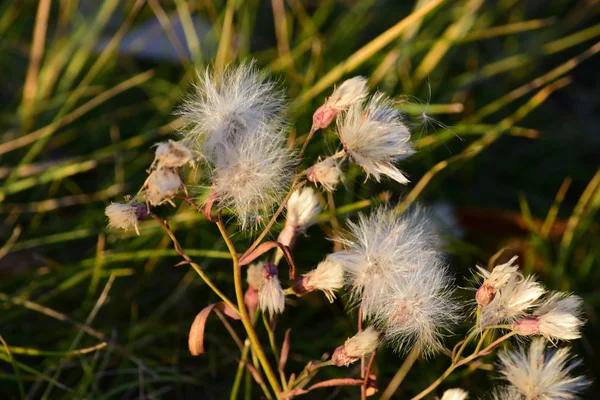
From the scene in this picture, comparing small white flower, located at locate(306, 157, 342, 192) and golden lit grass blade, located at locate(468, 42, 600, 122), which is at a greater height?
small white flower, located at locate(306, 157, 342, 192)

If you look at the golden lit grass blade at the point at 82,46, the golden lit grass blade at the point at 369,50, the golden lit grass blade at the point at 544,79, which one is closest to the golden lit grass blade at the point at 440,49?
the golden lit grass blade at the point at 544,79

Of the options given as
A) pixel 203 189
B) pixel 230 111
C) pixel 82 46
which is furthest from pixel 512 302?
pixel 82 46

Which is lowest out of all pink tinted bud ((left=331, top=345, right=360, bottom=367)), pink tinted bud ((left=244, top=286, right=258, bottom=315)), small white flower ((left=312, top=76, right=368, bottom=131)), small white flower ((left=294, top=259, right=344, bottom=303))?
pink tinted bud ((left=331, top=345, right=360, bottom=367))

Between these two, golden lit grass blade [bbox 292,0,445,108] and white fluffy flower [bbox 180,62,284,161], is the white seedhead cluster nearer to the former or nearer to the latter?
white fluffy flower [bbox 180,62,284,161]

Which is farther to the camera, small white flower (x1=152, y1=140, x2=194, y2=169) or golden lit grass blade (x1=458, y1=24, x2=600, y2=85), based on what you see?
golden lit grass blade (x1=458, y1=24, x2=600, y2=85)

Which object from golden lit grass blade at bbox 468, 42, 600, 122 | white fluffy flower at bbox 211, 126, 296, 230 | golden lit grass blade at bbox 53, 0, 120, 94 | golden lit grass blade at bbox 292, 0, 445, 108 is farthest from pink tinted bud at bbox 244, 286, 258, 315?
golden lit grass blade at bbox 53, 0, 120, 94

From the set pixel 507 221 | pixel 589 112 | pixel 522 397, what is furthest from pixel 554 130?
pixel 522 397

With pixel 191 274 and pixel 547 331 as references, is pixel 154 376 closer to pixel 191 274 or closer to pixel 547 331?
pixel 191 274
